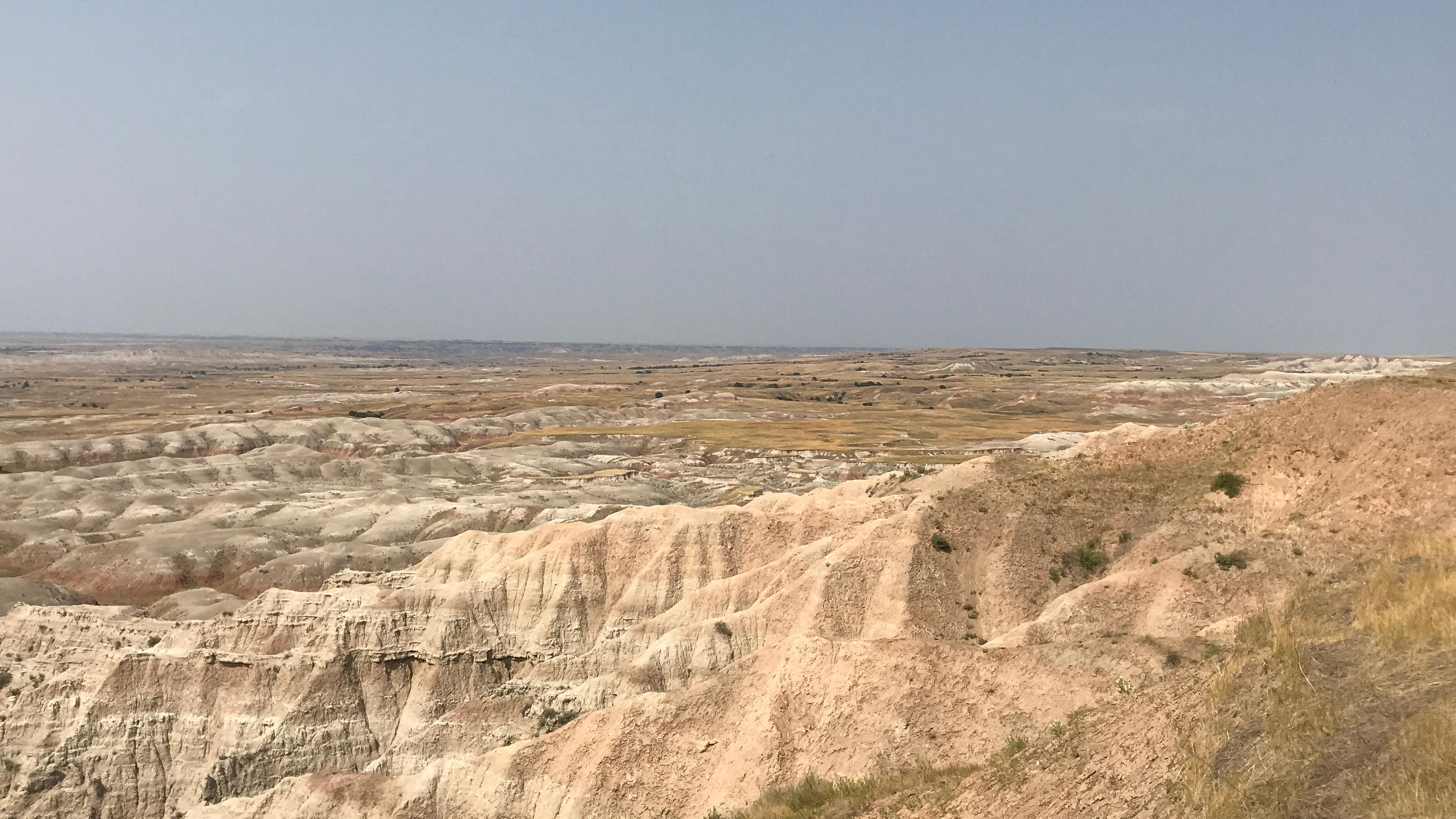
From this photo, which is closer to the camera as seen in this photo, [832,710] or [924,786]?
[924,786]

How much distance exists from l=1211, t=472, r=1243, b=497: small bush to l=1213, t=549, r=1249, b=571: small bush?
17.7 ft

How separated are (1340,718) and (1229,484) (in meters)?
24.9

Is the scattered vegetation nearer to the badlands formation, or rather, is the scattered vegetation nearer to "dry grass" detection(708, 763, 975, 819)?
the badlands formation

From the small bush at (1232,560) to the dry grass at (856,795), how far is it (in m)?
14.0

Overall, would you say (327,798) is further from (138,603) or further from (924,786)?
(138,603)

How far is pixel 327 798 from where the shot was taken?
24.2 m

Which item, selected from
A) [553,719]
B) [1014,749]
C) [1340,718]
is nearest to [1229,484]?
[1014,749]

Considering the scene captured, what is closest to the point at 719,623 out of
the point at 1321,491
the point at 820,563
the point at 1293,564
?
the point at 820,563

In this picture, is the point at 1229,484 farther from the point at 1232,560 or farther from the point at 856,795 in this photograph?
the point at 856,795

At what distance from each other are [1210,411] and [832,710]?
5518 inches

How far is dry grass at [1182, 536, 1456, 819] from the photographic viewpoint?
29.9ft

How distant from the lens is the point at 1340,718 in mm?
10617

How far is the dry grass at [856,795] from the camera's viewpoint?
15.3 m

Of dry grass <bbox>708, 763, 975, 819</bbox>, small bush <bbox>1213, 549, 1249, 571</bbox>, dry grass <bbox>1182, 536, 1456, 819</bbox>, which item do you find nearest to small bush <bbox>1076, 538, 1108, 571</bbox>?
small bush <bbox>1213, 549, 1249, 571</bbox>
